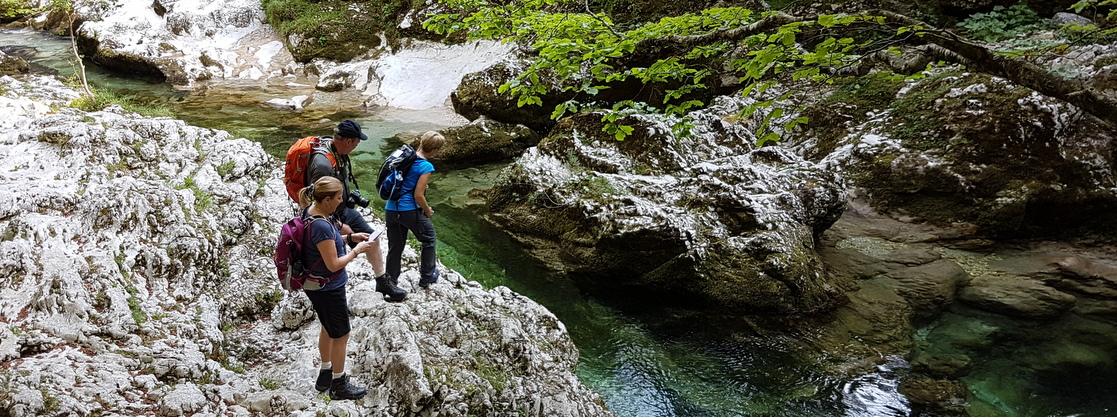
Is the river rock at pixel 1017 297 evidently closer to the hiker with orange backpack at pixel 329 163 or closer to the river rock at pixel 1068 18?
the river rock at pixel 1068 18

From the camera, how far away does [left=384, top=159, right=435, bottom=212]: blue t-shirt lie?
5137 millimetres

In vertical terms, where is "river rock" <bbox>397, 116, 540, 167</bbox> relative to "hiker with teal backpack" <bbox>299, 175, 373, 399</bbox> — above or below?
below

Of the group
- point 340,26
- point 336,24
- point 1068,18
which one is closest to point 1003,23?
point 1068,18

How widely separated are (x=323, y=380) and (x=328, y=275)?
921mm

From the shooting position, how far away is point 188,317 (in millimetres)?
4852

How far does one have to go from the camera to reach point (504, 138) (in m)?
13.1

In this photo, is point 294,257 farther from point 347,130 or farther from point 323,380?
point 347,130

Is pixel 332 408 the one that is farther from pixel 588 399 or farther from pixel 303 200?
pixel 588 399

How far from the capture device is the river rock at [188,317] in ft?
13.1

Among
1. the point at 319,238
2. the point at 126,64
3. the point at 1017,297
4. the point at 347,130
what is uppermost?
the point at 347,130

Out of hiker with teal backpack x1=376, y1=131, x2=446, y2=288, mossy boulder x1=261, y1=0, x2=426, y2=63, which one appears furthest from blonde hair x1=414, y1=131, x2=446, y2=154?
mossy boulder x1=261, y1=0, x2=426, y2=63

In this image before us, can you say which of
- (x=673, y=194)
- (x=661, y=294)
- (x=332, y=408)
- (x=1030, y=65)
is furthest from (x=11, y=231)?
(x=1030, y=65)

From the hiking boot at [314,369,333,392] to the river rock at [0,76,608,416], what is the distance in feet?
0.25

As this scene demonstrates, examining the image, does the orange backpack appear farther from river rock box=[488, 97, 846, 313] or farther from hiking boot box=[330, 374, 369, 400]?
river rock box=[488, 97, 846, 313]
